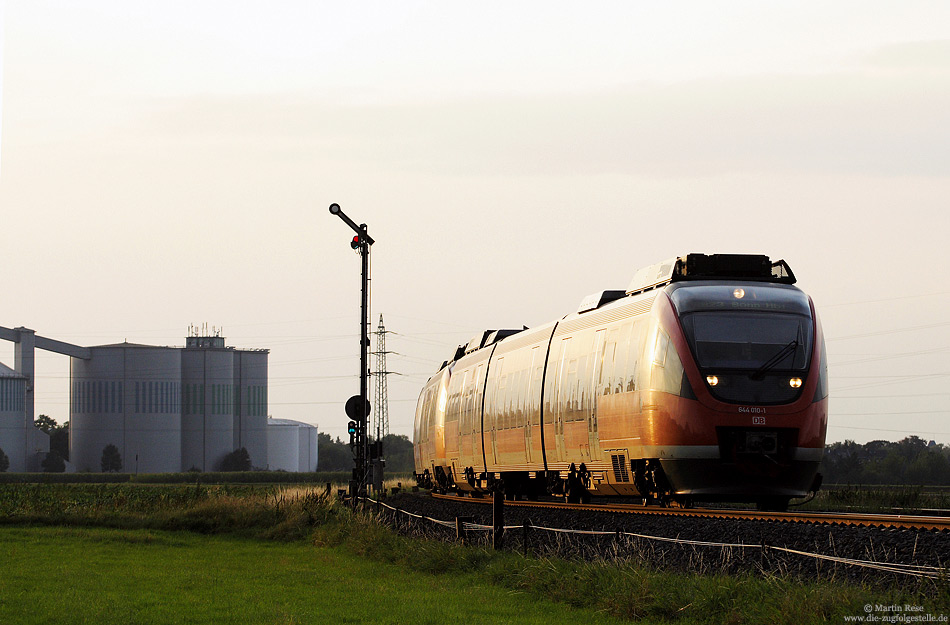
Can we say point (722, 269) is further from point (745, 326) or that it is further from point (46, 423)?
point (46, 423)

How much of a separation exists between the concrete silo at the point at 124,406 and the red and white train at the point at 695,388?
4114 inches

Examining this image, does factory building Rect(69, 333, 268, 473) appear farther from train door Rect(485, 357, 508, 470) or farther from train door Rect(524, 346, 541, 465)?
train door Rect(524, 346, 541, 465)

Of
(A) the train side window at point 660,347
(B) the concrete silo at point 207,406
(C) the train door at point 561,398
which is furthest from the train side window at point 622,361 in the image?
(B) the concrete silo at point 207,406

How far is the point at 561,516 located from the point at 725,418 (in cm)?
529

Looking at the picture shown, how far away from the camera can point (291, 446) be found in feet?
470

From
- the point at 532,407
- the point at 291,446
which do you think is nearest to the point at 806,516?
the point at 532,407

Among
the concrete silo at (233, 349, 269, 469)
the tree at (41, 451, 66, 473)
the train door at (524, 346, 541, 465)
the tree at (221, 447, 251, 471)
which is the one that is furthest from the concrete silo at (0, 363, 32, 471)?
the train door at (524, 346, 541, 465)

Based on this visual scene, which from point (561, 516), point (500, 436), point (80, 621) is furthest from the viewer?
point (500, 436)

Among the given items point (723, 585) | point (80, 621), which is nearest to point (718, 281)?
point (723, 585)

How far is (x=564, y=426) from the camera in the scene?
83.7 feet

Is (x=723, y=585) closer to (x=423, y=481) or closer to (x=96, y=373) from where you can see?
(x=423, y=481)

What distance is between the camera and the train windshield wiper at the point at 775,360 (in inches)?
784

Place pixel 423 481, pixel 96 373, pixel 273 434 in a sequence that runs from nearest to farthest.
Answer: pixel 423 481 < pixel 96 373 < pixel 273 434

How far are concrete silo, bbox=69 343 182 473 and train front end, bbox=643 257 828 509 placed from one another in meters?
110
